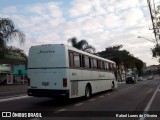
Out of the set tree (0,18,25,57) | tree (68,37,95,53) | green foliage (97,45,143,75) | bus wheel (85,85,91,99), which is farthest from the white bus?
green foliage (97,45,143,75)

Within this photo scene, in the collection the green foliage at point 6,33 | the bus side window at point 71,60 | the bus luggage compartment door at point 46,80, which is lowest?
the bus luggage compartment door at point 46,80

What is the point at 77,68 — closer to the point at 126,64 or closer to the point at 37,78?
the point at 37,78

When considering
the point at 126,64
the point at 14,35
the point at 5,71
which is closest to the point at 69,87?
the point at 14,35

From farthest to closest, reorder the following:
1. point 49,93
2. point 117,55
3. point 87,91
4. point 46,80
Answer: point 117,55, point 87,91, point 46,80, point 49,93

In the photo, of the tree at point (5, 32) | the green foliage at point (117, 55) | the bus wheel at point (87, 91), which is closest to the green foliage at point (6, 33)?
the tree at point (5, 32)

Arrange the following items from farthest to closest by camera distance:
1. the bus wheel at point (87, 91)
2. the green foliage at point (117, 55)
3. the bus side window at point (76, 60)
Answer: the green foliage at point (117, 55)
the bus wheel at point (87, 91)
the bus side window at point (76, 60)

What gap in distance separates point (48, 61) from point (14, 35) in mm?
23073

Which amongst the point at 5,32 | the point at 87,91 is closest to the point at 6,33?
the point at 5,32

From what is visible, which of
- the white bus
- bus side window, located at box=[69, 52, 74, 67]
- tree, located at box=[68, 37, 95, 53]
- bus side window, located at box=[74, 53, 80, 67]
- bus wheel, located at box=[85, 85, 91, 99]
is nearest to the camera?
the white bus

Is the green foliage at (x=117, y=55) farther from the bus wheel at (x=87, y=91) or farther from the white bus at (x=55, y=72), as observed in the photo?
the white bus at (x=55, y=72)

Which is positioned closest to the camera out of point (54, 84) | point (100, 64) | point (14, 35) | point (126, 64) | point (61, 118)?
point (61, 118)

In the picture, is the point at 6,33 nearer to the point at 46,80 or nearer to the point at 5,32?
the point at 5,32

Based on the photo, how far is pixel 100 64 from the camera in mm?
23578

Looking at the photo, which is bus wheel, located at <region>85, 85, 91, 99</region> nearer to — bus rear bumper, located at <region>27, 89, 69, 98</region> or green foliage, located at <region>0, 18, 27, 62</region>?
bus rear bumper, located at <region>27, 89, 69, 98</region>
